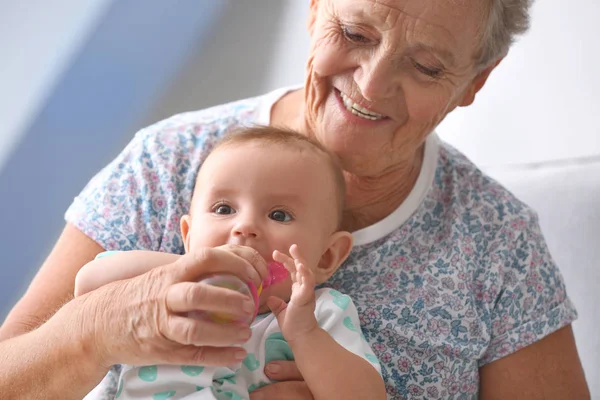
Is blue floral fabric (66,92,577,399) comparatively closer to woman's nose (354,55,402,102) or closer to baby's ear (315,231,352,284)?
baby's ear (315,231,352,284)

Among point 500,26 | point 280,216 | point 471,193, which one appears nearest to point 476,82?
point 500,26

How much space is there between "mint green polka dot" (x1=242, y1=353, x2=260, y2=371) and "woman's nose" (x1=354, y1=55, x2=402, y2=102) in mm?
622

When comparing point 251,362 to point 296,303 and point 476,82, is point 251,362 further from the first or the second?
point 476,82

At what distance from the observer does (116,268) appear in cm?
145

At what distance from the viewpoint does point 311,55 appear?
177 centimetres

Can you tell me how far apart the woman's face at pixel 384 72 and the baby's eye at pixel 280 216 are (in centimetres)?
28

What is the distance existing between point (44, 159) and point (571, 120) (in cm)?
207

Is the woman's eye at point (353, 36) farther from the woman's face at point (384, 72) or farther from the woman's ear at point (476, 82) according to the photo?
the woman's ear at point (476, 82)

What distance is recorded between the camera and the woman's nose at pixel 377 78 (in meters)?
1.63

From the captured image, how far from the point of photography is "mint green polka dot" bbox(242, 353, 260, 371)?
1444mm

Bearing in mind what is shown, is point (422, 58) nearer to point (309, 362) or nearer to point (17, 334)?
point (309, 362)

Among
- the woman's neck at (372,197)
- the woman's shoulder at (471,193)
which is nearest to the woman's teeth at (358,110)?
the woman's neck at (372,197)

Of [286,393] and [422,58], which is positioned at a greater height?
[422,58]

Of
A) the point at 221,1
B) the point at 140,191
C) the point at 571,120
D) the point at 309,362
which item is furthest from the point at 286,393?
the point at 221,1
